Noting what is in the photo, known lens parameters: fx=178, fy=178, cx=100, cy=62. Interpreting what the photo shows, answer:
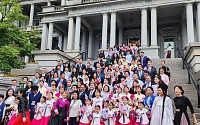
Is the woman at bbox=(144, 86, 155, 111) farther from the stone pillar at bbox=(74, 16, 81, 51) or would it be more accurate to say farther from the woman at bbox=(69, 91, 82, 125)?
the stone pillar at bbox=(74, 16, 81, 51)

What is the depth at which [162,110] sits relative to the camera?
5.10 meters

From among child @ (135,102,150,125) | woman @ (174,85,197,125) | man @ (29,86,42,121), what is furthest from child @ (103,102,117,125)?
man @ (29,86,42,121)

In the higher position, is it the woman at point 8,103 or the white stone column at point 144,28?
the white stone column at point 144,28

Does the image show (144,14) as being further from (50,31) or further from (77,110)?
(77,110)

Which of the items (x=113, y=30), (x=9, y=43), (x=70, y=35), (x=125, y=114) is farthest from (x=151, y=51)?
(x=9, y=43)

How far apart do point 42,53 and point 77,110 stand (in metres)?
8.43

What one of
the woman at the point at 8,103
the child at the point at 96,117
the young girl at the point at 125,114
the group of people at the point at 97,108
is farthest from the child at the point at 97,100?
the woman at the point at 8,103

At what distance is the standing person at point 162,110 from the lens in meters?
4.98

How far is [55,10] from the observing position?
2259cm

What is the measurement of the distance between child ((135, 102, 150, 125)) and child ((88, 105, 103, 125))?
1187 millimetres

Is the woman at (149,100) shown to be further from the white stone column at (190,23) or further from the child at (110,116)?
the white stone column at (190,23)

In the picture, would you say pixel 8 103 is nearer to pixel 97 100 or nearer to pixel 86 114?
pixel 86 114

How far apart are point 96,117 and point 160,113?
2.05 metres

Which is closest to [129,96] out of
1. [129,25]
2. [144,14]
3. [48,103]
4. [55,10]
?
[48,103]
